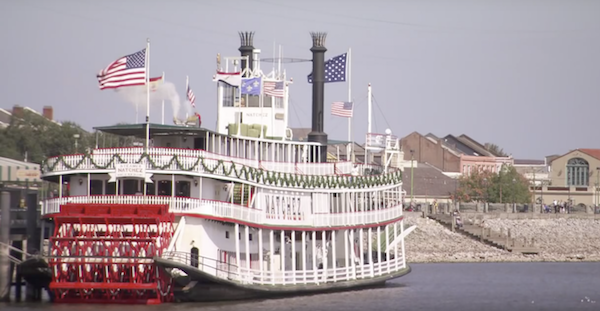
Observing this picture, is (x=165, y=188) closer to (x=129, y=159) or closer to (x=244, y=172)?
(x=129, y=159)

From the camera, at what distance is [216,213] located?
1735 inches

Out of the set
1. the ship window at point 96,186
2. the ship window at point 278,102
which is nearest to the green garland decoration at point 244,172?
the ship window at point 96,186

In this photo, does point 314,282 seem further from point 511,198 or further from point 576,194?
point 576,194

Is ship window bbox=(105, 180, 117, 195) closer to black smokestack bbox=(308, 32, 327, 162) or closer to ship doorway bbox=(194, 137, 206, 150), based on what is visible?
ship doorway bbox=(194, 137, 206, 150)

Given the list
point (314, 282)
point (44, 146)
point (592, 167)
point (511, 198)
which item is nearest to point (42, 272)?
point (314, 282)

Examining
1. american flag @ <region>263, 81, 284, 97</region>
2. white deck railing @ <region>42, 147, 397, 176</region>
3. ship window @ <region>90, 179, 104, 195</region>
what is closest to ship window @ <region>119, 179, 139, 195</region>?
ship window @ <region>90, 179, 104, 195</region>

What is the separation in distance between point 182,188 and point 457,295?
14.6 m

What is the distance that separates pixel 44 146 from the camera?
89.1m

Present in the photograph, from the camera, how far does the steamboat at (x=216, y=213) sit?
140ft

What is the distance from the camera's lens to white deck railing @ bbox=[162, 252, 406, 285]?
145 feet

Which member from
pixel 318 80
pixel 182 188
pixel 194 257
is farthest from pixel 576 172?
pixel 194 257

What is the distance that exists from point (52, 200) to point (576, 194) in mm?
83032

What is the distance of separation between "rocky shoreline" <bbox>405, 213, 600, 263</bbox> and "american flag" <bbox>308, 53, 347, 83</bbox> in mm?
25692

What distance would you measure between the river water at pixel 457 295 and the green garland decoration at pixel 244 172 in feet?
14.2
